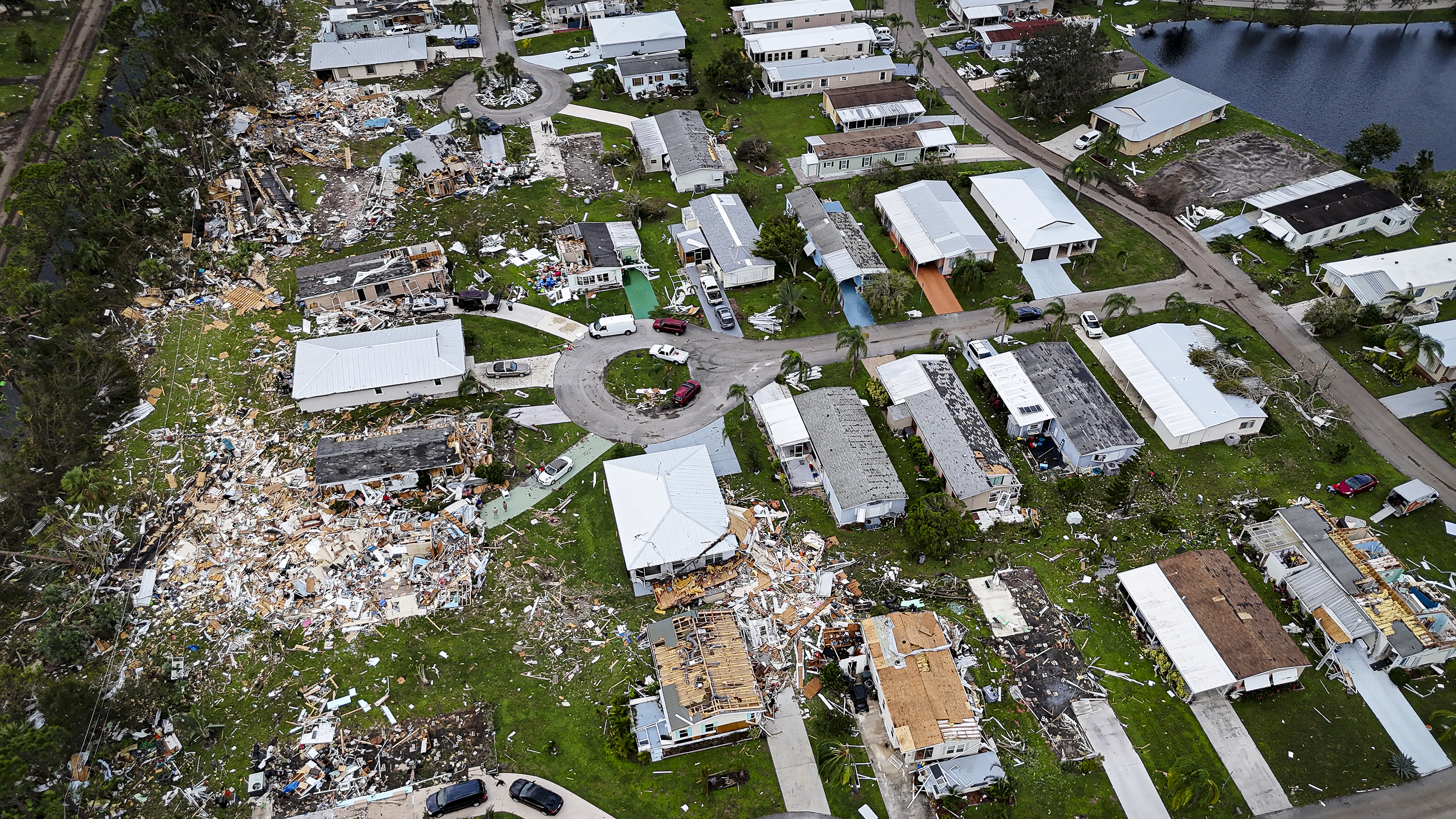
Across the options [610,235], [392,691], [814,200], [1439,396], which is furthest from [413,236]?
[1439,396]

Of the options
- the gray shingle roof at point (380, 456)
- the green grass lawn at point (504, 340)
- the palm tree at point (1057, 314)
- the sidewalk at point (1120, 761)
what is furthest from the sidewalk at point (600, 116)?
the sidewalk at point (1120, 761)

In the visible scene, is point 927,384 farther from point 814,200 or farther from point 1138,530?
point 814,200

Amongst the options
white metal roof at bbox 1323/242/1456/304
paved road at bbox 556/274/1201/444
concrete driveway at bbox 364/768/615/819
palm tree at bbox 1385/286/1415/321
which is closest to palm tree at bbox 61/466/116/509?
concrete driveway at bbox 364/768/615/819

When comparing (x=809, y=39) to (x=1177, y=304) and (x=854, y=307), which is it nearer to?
(x=854, y=307)

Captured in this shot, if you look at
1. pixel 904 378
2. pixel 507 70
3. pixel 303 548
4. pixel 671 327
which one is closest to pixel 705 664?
pixel 303 548

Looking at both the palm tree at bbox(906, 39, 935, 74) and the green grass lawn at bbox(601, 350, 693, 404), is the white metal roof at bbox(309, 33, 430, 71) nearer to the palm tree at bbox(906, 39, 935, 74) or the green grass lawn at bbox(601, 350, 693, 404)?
the palm tree at bbox(906, 39, 935, 74)

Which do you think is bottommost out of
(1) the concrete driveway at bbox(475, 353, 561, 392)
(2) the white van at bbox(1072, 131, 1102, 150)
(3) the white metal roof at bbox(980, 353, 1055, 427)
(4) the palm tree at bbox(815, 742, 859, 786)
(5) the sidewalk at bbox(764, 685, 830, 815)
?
(5) the sidewalk at bbox(764, 685, 830, 815)

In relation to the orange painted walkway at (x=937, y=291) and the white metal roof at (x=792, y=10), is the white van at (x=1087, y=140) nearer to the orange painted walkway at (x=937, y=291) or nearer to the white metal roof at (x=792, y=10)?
the orange painted walkway at (x=937, y=291)
